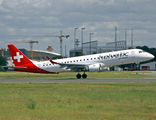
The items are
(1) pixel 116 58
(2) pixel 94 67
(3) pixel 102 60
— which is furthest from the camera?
(3) pixel 102 60

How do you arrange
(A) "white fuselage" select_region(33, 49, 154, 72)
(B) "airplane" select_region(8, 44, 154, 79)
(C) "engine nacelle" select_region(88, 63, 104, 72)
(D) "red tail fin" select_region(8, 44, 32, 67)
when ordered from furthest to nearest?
(D) "red tail fin" select_region(8, 44, 32, 67) < (A) "white fuselage" select_region(33, 49, 154, 72) < (B) "airplane" select_region(8, 44, 154, 79) < (C) "engine nacelle" select_region(88, 63, 104, 72)

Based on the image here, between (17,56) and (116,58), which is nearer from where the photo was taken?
(116,58)

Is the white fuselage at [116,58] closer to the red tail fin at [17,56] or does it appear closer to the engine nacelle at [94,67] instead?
the engine nacelle at [94,67]

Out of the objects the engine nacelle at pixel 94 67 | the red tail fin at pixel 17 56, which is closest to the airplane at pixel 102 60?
the engine nacelle at pixel 94 67

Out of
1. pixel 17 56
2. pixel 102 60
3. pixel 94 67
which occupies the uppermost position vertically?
pixel 17 56

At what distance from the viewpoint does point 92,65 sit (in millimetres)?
43000

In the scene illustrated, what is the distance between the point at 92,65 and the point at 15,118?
101 feet

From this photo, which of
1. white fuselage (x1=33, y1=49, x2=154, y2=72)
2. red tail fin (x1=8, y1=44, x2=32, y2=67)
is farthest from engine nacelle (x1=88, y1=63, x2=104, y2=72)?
red tail fin (x1=8, y1=44, x2=32, y2=67)

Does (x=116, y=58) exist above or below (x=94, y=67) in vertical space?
above

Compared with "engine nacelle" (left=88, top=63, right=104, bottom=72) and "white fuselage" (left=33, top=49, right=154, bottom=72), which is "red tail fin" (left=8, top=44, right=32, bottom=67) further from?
"engine nacelle" (left=88, top=63, right=104, bottom=72)

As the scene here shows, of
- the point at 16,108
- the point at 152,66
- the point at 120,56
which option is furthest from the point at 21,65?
the point at 152,66

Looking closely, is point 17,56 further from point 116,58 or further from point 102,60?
point 116,58

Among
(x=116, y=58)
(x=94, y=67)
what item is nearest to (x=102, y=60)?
(x=116, y=58)

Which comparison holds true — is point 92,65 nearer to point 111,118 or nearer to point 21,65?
point 21,65
